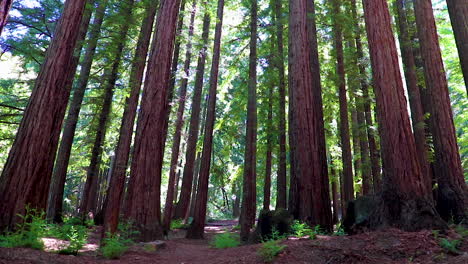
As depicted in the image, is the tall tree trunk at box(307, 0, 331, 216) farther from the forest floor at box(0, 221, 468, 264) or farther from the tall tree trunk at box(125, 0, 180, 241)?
the tall tree trunk at box(125, 0, 180, 241)

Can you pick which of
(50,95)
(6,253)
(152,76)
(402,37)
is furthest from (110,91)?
(402,37)

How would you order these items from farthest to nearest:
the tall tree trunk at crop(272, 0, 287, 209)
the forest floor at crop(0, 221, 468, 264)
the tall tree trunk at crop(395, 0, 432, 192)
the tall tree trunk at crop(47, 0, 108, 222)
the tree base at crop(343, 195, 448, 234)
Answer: the tall tree trunk at crop(272, 0, 287, 209)
the tall tree trunk at crop(47, 0, 108, 222)
the tall tree trunk at crop(395, 0, 432, 192)
the tree base at crop(343, 195, 448, 234)
the forest floor at crop(0, 221, 468, 264)

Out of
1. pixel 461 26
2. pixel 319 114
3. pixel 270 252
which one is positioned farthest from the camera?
pixel 319 114

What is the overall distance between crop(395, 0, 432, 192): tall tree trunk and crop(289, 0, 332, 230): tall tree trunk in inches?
126

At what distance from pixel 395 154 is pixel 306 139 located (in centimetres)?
280

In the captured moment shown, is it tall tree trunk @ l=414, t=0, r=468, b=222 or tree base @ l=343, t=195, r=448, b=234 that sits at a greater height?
tall tree trunk @ l=414, t=0, r=468, b=222

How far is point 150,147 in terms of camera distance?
27.6 feet

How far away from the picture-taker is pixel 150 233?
859cm

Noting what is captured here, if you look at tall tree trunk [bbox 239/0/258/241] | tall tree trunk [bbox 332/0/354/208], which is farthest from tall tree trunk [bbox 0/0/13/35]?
tall tree trunk [bbox 332/0/354/208]

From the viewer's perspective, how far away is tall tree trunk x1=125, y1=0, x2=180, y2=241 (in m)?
8.35

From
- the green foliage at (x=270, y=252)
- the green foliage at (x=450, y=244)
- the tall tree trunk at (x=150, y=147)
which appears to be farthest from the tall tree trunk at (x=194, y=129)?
the green foliage at (x=450, y=244)

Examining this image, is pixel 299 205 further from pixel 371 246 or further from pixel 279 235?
pixel 371 246

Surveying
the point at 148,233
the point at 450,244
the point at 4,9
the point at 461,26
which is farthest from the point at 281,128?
the point at 4,9

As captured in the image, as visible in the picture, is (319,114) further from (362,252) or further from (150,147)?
(362,252)
